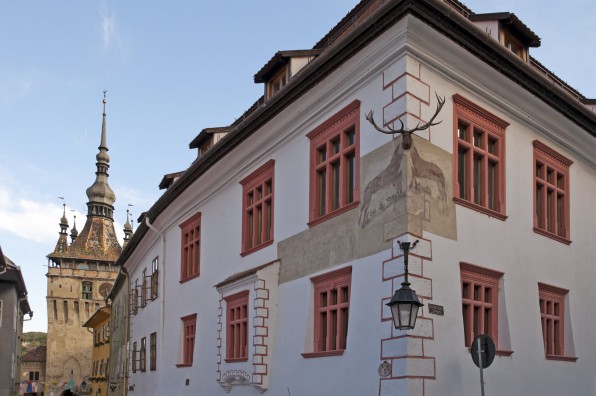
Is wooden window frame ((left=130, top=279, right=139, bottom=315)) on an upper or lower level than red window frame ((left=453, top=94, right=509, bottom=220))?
lower

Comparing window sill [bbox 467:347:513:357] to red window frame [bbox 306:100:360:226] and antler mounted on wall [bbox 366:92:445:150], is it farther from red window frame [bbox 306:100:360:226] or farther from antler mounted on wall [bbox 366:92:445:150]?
antler mounted on wall [bbox 366:92:445:150]

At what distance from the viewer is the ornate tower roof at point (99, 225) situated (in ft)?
326

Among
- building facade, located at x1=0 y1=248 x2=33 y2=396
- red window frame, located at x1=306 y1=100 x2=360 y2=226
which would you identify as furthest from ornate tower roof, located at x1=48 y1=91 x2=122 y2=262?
red window frame, located at x1=306 y1=100 x2=360 y2=226

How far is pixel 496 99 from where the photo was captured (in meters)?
14.6

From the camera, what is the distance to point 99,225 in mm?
101688

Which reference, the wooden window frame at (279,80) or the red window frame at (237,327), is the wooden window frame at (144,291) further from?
the wooden window frame at (279,80)

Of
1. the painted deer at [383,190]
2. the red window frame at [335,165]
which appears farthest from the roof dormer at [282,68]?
the painted deer at [383,190]

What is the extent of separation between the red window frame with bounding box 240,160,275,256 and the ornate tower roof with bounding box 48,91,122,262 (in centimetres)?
8368

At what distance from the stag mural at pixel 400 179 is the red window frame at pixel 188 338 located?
419 inches

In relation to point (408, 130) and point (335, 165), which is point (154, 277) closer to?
point (335, 165)

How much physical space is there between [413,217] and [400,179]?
2.39ft

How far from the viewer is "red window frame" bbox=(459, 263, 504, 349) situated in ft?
43.6

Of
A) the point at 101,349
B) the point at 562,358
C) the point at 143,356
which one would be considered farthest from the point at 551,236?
the point at 101,349

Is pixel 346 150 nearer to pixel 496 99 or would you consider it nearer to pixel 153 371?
pixel 496 99
